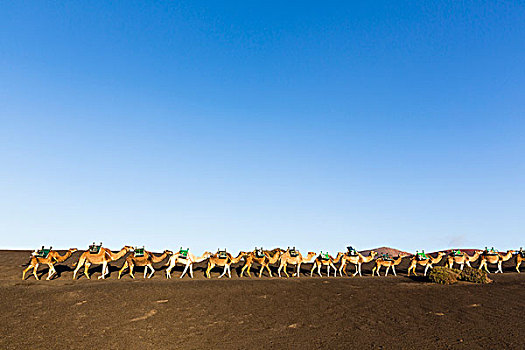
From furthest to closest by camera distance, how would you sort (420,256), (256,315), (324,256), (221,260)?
(420,256)
(324,256)
(221,260)
(256,315)

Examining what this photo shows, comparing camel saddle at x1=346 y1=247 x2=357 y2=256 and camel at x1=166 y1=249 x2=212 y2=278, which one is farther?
camel saddle at x1=346 y1=247 x2=357 y2=256

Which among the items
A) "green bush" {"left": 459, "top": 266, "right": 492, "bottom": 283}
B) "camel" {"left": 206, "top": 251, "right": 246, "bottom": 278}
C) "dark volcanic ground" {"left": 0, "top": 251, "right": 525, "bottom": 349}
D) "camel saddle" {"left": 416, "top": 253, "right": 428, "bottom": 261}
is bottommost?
"dark volcanic ground" {"left": 0, "top": 251, "right": 525, "bottom": 349}

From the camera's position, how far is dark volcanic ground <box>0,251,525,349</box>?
13.0 metres

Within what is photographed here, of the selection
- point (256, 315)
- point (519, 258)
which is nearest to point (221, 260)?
point (256, 315)

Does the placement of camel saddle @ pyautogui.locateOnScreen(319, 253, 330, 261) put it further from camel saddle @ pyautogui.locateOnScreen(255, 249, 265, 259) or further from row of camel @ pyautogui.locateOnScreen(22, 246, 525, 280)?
camel saddle @ pyautogui.locateOnScreen(255, 249, 265, 259)

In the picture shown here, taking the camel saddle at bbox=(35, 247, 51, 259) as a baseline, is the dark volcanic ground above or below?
below

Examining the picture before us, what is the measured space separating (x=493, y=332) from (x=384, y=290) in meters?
8.91

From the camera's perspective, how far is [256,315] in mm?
16422

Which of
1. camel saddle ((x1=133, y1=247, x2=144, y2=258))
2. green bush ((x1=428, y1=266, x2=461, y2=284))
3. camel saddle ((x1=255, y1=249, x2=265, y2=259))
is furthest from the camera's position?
camel saddle ((x1=255, y1=249, x2=265, y2=259))

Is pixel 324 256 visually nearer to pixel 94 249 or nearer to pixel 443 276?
pixel 443 276

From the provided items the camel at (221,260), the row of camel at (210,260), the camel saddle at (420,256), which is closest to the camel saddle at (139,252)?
the row of camel at (210,260)

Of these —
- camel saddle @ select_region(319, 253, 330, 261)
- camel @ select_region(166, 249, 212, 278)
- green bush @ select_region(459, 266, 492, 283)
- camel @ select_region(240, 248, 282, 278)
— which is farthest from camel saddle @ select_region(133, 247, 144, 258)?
green bush @ select_region(459, 266, 492, 283)

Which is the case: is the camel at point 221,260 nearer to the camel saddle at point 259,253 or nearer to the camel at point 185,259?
the camel at point 185,259

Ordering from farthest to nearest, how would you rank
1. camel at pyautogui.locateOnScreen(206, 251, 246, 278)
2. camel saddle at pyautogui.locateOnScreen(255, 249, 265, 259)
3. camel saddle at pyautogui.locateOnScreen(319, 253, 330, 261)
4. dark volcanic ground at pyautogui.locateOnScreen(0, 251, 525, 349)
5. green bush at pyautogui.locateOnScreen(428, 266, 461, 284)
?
camel saddle at pyautogui.locateOnScreen(319, 253, 330, 261), camel saddle at pyautogui.locateOnScreen(255, 249, 265, 259), camel at pyautogui.locateOnScreen(206, 251, 246, 278), green bush at pyautogui.locateOnScreen(428, 266, 461, 284), dark volcanic ground at pyautogui.locateOnScreen(0, 251, 525, 349)
